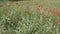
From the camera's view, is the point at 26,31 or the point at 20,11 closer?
the point at 26,31

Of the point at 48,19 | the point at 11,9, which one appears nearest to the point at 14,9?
the point at 11,9

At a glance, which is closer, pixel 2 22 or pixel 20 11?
pixel 2 22

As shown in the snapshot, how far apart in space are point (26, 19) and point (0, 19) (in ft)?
2.52

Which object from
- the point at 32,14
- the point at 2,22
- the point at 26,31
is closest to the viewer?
the point at 26,31

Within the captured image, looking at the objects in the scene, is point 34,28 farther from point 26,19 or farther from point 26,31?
point 26,19

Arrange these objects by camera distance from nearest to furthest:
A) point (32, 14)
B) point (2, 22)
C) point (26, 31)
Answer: point (26, 31)
point (2, 22)
point (32, 14)

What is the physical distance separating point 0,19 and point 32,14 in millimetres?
1045

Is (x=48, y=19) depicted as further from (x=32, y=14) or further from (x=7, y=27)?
(x=7, y=27)

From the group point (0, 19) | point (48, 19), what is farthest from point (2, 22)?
point (48, 19)

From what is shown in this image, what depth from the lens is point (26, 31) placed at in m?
4.99

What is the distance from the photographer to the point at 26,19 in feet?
18.8

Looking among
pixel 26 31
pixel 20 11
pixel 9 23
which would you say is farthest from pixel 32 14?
pixel 26 31

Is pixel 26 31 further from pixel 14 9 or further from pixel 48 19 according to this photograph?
pixel 14 9

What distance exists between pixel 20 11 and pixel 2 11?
0.59 meters
